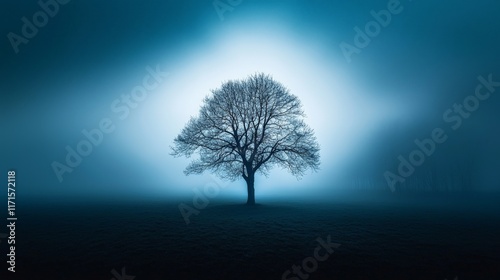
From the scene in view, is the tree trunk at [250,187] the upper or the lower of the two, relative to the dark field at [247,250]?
upper

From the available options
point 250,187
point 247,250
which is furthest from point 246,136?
point 247,250

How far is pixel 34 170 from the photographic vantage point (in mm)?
199125

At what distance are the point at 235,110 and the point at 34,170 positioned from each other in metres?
244

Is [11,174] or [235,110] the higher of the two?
[235,110]

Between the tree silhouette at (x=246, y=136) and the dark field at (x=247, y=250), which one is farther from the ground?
the tree silhouette at (x=246, y=136)

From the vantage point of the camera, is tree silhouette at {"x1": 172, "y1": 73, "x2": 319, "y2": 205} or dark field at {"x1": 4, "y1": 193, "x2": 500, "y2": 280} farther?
tree silhouette at {"x1": 172, "y1": 73, "x2": 319, "y2": 205}

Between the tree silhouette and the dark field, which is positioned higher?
the tree silhouette

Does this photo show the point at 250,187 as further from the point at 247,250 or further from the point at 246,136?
the point at 247,250

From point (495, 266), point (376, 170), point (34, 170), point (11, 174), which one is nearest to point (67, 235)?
point (11, 174)

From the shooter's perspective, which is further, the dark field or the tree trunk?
the tree trunk

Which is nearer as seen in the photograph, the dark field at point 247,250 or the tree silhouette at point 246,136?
the dark field at point 247,250

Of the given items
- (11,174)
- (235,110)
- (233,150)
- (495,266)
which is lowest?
(495,266)

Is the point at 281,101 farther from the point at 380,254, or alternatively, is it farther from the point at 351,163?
the point at 351,163

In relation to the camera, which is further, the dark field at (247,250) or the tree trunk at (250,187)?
the tree trunk at (250,187)
